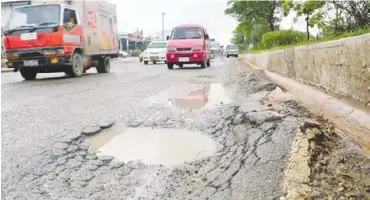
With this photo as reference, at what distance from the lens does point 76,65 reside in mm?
11203

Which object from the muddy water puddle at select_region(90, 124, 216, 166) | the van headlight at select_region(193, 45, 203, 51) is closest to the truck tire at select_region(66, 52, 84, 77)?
the van headlight at select_region(193, 45, 203, 51)

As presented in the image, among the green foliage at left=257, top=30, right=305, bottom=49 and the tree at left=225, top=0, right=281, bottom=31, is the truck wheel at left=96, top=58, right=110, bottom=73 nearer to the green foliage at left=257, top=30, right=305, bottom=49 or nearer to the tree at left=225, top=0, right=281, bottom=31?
the green foliage at left=257, top=30, right=305, bottom=49

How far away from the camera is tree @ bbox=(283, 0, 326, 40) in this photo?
685cm

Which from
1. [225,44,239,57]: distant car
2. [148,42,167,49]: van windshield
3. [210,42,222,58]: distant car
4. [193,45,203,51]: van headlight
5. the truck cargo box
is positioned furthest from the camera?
[225,44,239,57]: distant car

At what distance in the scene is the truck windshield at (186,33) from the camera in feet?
52.7

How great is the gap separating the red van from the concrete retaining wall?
1023 cm

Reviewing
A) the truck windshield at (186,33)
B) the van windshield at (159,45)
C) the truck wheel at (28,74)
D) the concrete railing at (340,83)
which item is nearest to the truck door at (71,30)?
the truck wheel at (28,74)

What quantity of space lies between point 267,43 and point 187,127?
13091 millimetres

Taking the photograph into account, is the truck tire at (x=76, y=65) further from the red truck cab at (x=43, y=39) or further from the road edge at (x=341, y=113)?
the road edge at (x=341, y=113)

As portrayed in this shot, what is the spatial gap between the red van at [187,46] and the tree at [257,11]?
17.6 metres

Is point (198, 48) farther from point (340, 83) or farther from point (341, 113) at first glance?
point (341, 113)

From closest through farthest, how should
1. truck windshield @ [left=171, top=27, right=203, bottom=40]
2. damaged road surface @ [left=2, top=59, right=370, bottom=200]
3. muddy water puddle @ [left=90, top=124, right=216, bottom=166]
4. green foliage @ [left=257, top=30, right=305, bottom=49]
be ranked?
damaged road surface @ [left=2, top=59, right=370, bottom=200] < muddy water puddle @ [left=90, top=124, right=216, bottom=166] < green foliage @ [left=257, top=30, right=305, bottom=49] < truck windshield @ [left=171, top=27, right=203, bottom=40]

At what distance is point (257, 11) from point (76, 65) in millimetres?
27560

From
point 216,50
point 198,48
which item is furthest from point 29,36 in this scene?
point 216,50
